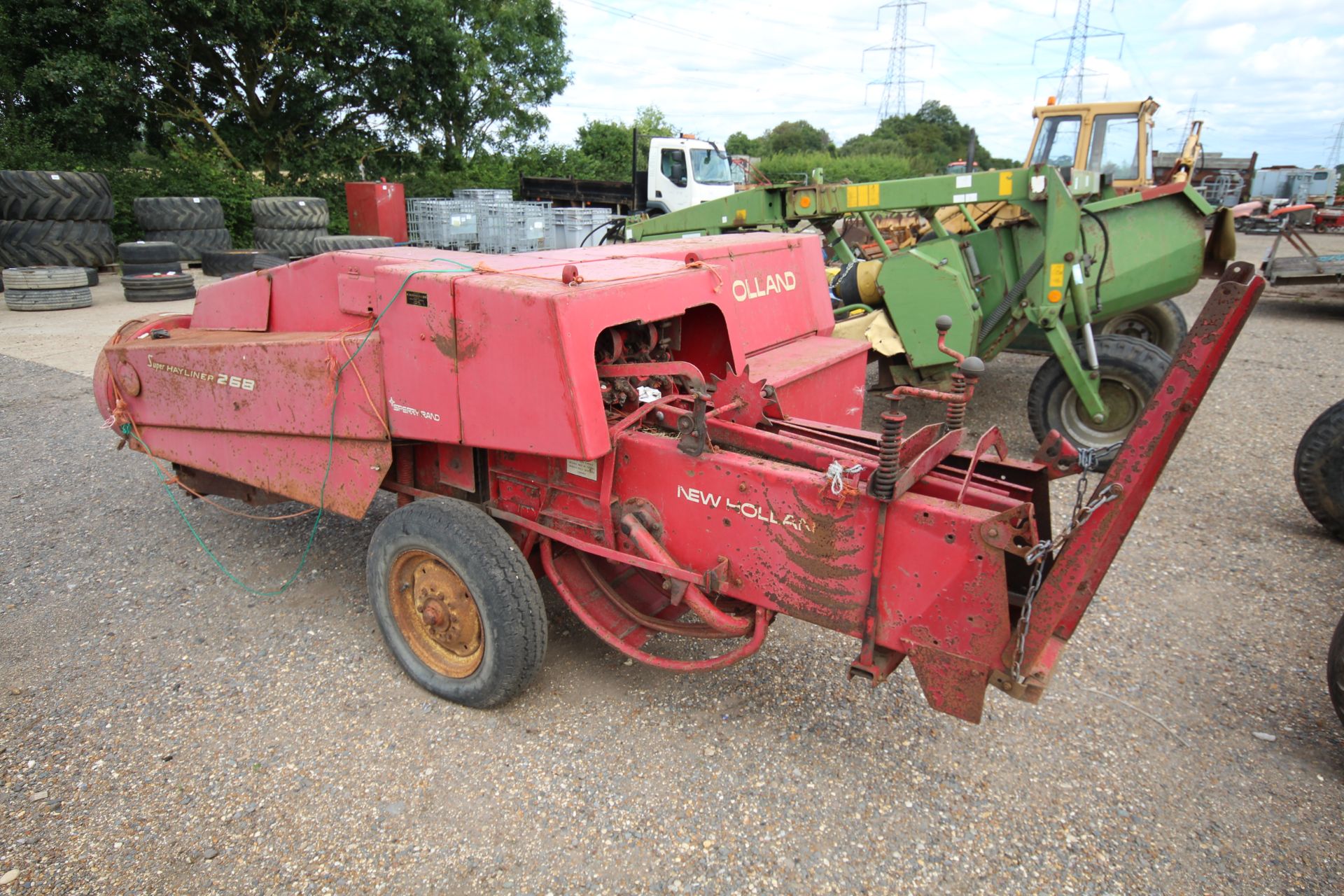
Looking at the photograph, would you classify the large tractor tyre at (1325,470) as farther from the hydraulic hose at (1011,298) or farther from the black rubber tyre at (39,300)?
the black rubber tyre at (39,300)

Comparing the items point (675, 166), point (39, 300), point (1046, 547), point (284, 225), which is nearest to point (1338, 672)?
point (1046, 547)

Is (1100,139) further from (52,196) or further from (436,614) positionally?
(52,196)

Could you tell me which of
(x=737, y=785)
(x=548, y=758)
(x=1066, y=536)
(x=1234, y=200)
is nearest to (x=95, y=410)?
(x=548, y=758)

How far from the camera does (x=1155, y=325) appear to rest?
736 cm

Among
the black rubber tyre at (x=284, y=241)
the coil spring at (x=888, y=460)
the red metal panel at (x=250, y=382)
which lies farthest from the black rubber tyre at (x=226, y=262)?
the coil spring at (x=888, y=460)

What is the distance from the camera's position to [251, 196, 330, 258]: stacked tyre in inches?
560

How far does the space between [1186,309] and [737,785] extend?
12.4 m

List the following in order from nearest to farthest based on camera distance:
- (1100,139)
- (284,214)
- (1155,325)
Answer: (1155,325) → (1100,139) → (284,214)

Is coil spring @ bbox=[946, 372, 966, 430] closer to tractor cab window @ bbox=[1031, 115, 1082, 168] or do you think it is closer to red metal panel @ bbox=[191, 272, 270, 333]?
red metal panel @ bbox=[191, 272, 270, 333]

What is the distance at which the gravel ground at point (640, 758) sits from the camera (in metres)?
2.37

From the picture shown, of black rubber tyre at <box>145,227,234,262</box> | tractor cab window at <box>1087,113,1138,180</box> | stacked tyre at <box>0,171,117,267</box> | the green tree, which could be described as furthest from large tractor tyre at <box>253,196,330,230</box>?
the green tree

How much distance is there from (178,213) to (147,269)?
2.71 m

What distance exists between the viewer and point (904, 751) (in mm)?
2812

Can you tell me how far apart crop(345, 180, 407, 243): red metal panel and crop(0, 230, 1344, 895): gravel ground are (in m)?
13.0
